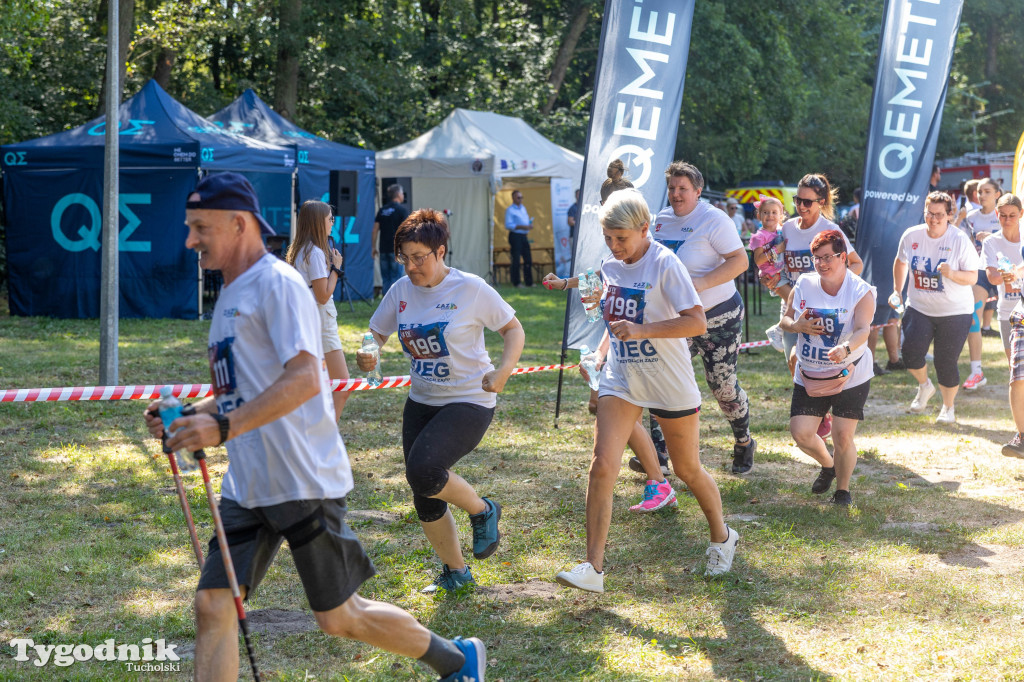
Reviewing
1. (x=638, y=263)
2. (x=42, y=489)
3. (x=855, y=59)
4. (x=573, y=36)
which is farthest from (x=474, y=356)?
(x=855, y=59)

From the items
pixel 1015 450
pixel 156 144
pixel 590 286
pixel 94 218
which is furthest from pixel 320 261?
pixel 94 218

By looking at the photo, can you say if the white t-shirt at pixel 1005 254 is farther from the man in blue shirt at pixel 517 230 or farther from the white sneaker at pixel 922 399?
the man in blue shirt at pixel 517 230

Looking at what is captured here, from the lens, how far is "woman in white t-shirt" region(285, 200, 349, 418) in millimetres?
7021

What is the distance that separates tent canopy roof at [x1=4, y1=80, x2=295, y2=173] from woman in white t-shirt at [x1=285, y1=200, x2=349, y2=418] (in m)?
9.23

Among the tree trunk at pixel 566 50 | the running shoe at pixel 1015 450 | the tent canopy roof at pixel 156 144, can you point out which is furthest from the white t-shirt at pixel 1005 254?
the tree trunk at pixel 566 50

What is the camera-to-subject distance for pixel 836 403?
20.7ft

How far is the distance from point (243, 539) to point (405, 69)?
26461mm

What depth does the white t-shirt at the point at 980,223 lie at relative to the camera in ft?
39.3

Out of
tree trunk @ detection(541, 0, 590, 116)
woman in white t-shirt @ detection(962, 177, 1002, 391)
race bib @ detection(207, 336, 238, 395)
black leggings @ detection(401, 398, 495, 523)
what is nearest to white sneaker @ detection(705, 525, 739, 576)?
black leggings @ detection(401, 398, 495, 523)

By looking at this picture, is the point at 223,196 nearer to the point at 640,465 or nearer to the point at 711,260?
the point at 711,260

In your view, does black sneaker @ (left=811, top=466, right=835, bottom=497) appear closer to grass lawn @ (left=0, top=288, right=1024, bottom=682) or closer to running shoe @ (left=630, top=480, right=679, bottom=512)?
grass lawn @ (left=0, top=288, right=1024, bottom=682)

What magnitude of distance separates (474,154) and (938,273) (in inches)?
546

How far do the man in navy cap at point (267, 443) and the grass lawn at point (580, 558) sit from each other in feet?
3.31

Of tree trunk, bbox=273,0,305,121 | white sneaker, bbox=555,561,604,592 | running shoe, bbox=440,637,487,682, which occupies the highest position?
tree trunk, bbox=273,0,305,121
